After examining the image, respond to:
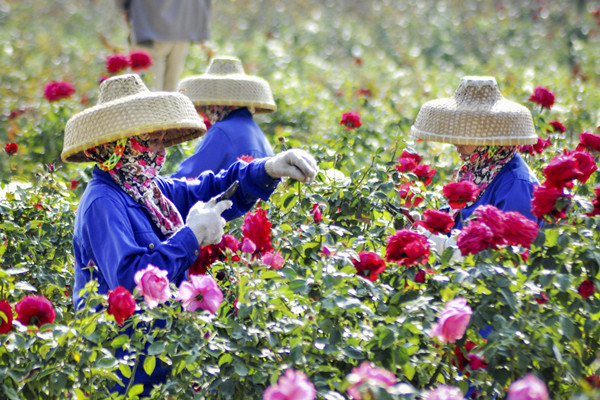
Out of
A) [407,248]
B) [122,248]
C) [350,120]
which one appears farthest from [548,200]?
[350,120]

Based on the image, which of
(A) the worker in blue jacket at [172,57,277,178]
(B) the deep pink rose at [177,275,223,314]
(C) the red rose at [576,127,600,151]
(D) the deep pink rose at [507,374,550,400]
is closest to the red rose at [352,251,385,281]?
(B) the deep pink rose at [177,275,223,314]

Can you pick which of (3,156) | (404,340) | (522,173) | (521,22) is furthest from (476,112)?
(521,22)

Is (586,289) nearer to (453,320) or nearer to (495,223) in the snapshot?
(495,223)

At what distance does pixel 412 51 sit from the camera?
11125mm

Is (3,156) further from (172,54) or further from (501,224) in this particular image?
(501,224)

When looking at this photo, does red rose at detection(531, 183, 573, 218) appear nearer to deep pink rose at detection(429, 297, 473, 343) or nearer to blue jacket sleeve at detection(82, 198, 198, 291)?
deep pink rose at detection(429, 297, 473, 343)

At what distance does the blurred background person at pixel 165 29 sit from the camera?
21.3ft

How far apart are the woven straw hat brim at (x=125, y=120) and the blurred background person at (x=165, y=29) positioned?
389cm

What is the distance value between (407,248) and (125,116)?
104 cm

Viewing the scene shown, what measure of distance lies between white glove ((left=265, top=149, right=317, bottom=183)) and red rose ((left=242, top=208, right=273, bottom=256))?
13.3 inches

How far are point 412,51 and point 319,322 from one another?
9.71 meters

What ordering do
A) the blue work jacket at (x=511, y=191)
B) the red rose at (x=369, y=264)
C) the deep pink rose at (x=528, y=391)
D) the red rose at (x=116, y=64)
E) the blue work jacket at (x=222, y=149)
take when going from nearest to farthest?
the deep pink rose at (x=528, y=391)
the red rose at (x=369, y=264)
the blue work jacket at (x=511, y=191)
the blue work jacket at (x=222, y=149)
the red rose at (x=116, y=64)

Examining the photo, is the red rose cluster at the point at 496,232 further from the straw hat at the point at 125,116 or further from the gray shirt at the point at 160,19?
the gray shirt at the point at 160,19

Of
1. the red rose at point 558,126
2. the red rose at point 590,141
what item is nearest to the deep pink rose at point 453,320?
the red rose at point 590,141
